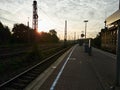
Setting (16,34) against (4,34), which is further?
(16,34)

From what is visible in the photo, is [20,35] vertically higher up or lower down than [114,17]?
higher up

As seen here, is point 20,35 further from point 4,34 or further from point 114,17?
point 114,17

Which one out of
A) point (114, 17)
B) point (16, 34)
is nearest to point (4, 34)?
point (16, 34)

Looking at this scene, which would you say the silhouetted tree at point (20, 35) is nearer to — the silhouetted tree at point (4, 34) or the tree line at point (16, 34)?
Result: the tree line at point (16, 34)

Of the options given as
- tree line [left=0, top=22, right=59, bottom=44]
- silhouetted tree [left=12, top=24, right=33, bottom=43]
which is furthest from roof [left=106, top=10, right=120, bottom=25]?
silhouetted tree [left=12, top=24, right=33, bottom=43]

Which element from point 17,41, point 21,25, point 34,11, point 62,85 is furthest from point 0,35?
point 62,85

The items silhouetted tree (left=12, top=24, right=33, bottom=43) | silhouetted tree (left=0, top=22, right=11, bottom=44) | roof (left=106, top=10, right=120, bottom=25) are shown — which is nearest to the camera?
roof (left=106, top=10, right=120, bottom=25)

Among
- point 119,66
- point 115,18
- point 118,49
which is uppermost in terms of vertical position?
point 115,18

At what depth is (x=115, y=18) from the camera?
8227 millimetres

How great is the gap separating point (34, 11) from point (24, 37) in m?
63.8

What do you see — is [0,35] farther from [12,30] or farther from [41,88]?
[41,88]

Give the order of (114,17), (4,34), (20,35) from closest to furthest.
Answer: (114,17)
(4,34)
(20,35)

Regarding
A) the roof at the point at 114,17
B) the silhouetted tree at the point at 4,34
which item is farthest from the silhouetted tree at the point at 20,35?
the roof at the point at 114,17

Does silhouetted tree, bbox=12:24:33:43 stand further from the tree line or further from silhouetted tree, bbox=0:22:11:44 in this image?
silhouetted tree, bbox=0:22:11:44
